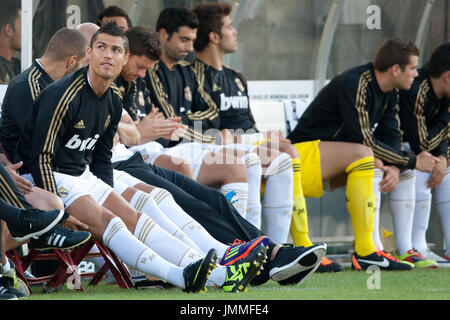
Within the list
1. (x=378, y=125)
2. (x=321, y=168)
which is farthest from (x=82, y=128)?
(x=378, y=125)

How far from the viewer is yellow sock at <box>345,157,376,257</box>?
6.80 metres

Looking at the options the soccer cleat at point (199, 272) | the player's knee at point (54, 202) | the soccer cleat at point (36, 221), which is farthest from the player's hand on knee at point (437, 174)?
the soccer cleat at point (36, 221)

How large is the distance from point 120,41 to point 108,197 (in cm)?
81

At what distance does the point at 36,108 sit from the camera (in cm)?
480

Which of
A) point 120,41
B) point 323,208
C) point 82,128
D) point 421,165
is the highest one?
point 120,41

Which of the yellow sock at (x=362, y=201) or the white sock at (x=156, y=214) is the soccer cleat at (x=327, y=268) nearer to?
the yellow sock at (x=362, y=201)

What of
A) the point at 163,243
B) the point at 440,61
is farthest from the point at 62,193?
the point at 440,61

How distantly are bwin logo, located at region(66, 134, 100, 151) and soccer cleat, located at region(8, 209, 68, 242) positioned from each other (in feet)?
2.08

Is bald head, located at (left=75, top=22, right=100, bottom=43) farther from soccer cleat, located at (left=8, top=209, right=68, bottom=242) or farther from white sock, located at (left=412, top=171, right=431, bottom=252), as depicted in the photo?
white sock, located at (left=412, top=171, right=431, bottom=252)

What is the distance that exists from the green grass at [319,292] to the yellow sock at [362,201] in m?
0.65

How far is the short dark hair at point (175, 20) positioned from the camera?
6801mm

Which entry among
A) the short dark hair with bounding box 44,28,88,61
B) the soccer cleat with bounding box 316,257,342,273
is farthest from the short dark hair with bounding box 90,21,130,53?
the soccer cleat with bounding box 316,257,342,273
